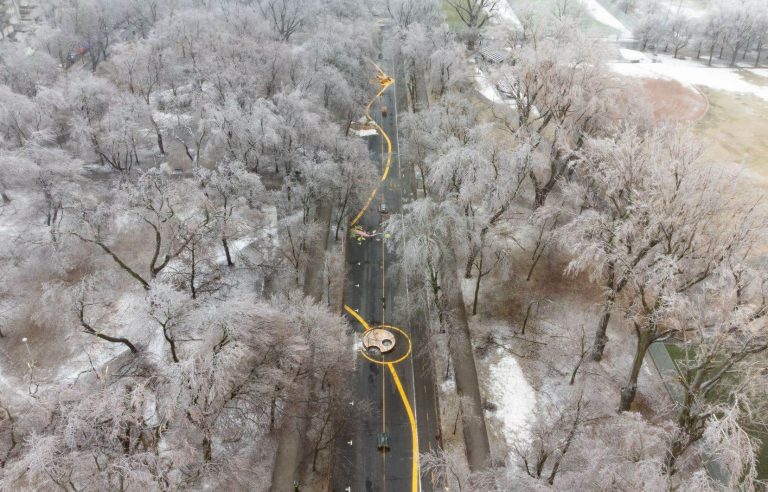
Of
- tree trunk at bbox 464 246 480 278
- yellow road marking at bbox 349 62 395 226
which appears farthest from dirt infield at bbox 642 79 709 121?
tree trunk at bbox 464 246 480 278

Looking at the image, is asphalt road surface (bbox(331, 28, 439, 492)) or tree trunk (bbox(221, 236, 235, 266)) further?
tree trunk (bbox(221, 236, 235, 266))

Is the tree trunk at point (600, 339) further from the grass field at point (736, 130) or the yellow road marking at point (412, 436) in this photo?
the grass field at point (736, 130)

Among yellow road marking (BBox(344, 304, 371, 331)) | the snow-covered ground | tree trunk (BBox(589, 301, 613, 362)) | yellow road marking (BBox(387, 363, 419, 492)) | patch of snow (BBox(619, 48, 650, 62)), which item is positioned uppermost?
patch of snow (BBox(619, 48, 650, 62))

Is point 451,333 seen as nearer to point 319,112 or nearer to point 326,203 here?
point 326,203

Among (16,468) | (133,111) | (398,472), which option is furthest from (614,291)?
(133,111)

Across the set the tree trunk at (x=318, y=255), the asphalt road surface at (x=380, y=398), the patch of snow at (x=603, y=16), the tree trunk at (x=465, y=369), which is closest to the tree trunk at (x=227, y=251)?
the tree trunk at (x=318, y=255)

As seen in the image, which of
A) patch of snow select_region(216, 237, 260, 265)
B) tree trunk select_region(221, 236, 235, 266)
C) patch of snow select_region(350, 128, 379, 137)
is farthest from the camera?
patch of snow select_region(350, 128, 379, 137)

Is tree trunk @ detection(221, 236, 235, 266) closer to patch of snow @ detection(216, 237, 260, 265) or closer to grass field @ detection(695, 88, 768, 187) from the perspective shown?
patch of snow @ detection(216, 237, 260, 265)
